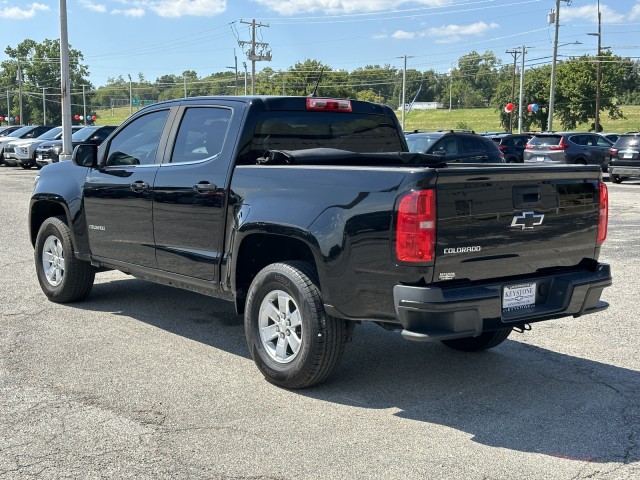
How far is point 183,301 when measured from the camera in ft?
25.4

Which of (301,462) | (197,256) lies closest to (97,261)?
(197,256)

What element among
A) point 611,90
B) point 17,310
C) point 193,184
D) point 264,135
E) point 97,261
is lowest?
point 17,310

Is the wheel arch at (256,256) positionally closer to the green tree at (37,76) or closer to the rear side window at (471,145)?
the rear side window at (471,145)

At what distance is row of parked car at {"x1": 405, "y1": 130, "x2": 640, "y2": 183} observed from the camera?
1823 cm

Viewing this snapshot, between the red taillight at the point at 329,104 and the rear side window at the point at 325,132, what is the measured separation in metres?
0.05

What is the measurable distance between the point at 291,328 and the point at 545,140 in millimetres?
23915

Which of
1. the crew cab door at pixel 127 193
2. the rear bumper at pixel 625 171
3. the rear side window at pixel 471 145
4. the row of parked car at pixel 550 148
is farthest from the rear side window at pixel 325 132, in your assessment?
the rear bumper at pixel 625 171

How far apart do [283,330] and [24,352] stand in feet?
6.95

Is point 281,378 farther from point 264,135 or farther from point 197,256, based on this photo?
point 264,135

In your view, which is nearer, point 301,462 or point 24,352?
point 301,462

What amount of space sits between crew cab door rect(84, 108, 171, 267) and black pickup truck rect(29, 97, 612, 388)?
18 mm

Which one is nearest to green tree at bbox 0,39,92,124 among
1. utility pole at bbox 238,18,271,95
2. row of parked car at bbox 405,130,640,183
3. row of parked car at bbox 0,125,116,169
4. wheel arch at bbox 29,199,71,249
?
utility pole at bbox 238,18,271,95

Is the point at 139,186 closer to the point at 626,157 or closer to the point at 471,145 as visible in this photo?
the point at 471,145

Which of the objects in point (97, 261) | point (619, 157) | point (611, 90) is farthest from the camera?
point (611, 90)
